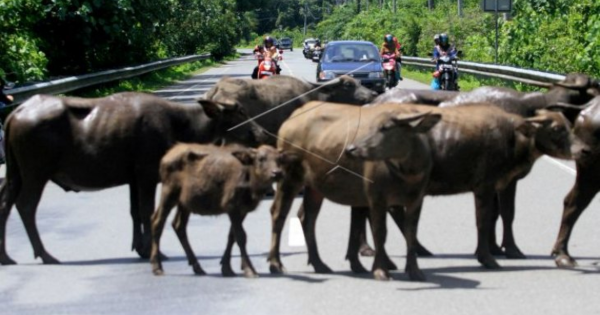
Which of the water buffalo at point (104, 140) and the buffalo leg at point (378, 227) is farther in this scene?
the water buffalo at point (104, 140)

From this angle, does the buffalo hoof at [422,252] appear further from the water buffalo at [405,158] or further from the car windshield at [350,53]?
the car windshield at [350,53]

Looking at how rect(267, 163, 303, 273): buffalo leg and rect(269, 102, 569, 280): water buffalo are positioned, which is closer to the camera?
rect(269, 102, 569, 280): water buffalo

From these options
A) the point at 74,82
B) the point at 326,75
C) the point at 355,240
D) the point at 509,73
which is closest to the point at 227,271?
the point at 355,240

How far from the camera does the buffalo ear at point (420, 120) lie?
934cm

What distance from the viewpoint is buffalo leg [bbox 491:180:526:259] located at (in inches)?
426

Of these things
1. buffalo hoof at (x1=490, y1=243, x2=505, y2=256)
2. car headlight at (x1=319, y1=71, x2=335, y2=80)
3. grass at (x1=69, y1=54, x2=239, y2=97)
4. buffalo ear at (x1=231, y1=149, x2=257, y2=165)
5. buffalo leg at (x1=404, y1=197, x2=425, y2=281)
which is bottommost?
grass at (x1=69, y1=54, x2=239, y2=97)

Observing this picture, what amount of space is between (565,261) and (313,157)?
237 centimetres

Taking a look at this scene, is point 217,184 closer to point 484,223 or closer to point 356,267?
point 356,267

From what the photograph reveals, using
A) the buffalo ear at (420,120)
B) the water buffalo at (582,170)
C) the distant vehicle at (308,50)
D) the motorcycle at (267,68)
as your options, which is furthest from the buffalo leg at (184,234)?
the distant vehicle at (308,50)

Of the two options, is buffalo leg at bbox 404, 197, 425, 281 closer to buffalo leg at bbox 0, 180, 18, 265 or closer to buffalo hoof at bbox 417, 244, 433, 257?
buffalo hoof at bbox 417, 244, 433, 257

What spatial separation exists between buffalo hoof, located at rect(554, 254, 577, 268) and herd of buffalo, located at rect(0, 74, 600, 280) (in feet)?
0.06

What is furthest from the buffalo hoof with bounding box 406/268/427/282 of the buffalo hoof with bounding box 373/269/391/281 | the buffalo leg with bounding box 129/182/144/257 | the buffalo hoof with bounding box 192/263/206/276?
the buffalo leg with bounding box 129/182/144/257

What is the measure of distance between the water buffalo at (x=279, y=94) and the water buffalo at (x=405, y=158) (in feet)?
7.75

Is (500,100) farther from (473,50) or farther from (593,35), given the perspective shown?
(473,50)
